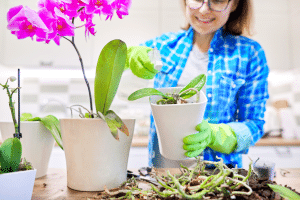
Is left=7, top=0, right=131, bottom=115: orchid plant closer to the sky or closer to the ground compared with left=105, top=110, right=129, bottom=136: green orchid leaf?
closer to the sky

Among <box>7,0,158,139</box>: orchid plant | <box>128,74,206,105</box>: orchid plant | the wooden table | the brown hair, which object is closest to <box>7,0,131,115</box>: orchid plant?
<box>7,0,158,139</box>: orchid plant

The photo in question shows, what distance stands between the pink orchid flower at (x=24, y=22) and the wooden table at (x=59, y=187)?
0.91 ft

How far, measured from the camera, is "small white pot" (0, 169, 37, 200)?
33 cm

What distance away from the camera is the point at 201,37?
102 cm

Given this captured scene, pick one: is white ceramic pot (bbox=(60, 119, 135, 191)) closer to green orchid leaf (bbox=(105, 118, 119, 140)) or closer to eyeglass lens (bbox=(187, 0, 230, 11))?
green orchid leaf (bbox=(105, 118, 119, 140))

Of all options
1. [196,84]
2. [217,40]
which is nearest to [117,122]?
[196,84]

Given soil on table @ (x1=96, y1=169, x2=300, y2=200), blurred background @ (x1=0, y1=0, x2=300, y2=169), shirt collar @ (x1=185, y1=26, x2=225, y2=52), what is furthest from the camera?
blurred background @ (x1=0, y1=0, x2=300, y2=169)

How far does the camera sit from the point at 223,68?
92 centimetres

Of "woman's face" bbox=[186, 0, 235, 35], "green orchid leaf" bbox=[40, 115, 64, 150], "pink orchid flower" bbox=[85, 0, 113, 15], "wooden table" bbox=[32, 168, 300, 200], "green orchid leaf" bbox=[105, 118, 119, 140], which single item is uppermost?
"woman's face" bbox=[186, 0, 235, 35]

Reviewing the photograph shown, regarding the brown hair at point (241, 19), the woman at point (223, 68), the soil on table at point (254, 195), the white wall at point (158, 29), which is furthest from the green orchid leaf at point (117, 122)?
the white wall at point (158, 29)

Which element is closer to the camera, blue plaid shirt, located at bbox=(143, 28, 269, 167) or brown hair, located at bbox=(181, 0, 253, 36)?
blue plaid shirt, located at bbox=(143, 28, 269, 167)

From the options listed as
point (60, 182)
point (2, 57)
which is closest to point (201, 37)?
point (60, 182)

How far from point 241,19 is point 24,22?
84 centimetres

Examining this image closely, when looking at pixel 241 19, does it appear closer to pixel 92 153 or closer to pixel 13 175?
pixel 92 153
